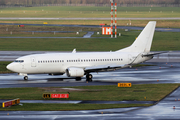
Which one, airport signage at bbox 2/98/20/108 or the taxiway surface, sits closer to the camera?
the taxiway surface

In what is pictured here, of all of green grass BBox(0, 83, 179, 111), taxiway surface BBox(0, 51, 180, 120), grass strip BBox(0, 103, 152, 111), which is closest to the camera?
taxiway surface BBox(0, 51, 180, 120)

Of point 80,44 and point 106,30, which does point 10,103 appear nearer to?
point 80,44

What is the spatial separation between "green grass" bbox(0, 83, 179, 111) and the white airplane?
17.3ft

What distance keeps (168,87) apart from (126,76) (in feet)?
34.2

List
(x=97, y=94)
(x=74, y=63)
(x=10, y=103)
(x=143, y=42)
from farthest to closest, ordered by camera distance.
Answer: (x=143, y=42) < (x=74, y=63) < (x=97, y=94) < (x=10, y=103)

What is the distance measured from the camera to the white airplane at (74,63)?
5009 centimetres

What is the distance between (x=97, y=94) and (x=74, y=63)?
11272 mm

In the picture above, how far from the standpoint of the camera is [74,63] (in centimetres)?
5109

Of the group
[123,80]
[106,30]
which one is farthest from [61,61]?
[106,30]

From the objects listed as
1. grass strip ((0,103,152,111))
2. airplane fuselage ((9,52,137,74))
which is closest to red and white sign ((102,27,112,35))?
airplane fuselage ((9,52,137,74))

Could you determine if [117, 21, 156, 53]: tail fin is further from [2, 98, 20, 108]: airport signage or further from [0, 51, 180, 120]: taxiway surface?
[2, 98, 20, 108]: airport signage

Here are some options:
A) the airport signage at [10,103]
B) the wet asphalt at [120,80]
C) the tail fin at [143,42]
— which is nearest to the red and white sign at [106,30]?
the wet asphalt at [120,80]

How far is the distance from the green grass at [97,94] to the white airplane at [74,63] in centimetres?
529

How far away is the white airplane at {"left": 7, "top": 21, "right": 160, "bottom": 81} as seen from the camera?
164 feet
